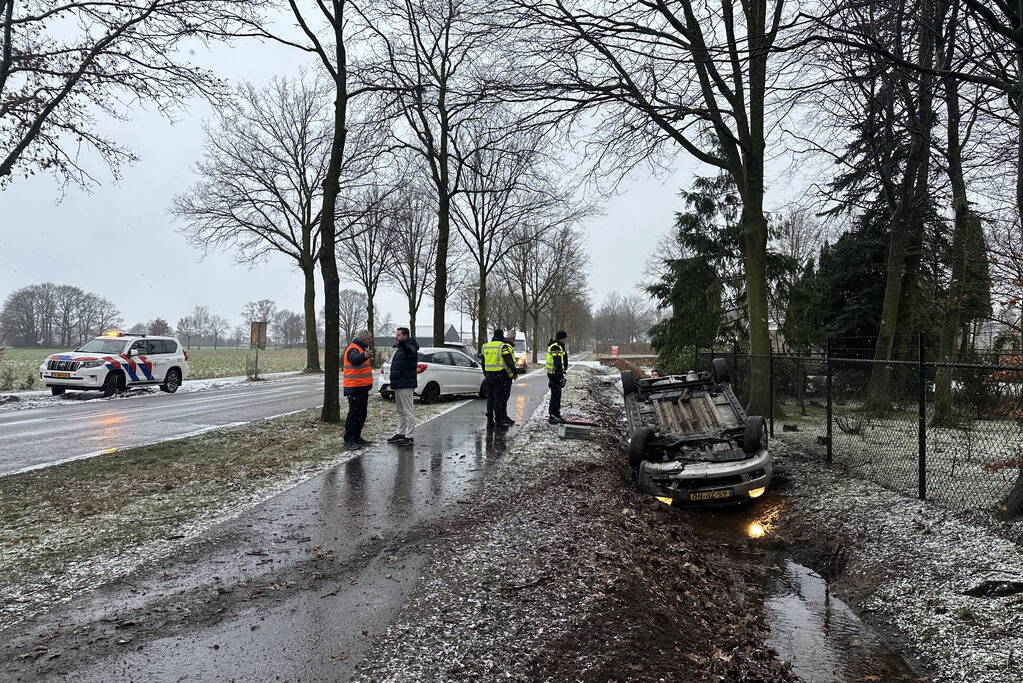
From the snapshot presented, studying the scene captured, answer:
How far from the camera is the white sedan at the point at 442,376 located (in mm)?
17609

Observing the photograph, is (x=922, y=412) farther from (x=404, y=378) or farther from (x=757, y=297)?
(x=404, y=378)

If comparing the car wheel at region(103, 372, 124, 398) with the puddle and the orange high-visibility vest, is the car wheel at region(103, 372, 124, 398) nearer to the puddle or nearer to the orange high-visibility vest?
the orange high-visibility vest

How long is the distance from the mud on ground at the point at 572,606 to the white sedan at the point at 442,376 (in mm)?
10759

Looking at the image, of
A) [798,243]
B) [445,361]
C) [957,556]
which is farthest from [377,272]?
[957,556]

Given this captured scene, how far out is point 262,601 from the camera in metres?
4.25

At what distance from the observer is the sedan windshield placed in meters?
20.6

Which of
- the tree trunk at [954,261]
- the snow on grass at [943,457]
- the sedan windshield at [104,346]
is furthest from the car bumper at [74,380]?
the tree trunk at [954,261]

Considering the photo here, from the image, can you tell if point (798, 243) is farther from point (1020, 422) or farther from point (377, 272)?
point (1020, 422)

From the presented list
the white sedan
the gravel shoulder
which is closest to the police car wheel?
the white sedan

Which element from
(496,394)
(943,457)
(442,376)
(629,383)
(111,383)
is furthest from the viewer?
(111,383)

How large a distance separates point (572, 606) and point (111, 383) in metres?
20.5

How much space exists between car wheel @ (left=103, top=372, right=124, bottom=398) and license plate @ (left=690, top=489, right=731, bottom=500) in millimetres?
19066

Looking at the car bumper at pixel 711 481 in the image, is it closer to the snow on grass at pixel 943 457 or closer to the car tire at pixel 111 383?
the snow on grass at pixel 943 457

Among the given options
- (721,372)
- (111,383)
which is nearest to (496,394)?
(721,372)
